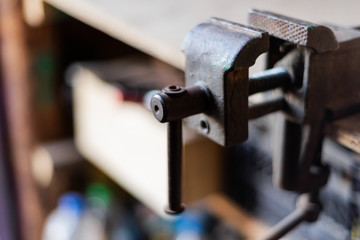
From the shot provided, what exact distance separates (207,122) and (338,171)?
1.35 feet

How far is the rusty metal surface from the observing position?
394 mm

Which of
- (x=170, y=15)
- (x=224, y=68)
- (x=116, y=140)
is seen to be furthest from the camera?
(x=116, y=140)

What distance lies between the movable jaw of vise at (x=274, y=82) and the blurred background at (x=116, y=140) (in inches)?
6.8

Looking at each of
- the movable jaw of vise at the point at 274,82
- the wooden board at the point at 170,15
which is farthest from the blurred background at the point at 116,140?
the movable jaw of vise at the point at 274,82

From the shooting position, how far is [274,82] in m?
0.45

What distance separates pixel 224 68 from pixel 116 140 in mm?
776

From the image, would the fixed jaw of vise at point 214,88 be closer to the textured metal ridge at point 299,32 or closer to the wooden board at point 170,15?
the textured metal ridge at point 299,32

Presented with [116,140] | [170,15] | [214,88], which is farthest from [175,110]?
[116,140]

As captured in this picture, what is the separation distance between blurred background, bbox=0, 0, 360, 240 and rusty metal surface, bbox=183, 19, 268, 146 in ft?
0.65

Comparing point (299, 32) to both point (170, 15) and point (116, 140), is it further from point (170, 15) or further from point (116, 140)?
point (116, 140)

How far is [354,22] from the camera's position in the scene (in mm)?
620

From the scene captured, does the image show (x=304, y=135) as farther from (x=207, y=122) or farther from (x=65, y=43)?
(x=65, y=43)

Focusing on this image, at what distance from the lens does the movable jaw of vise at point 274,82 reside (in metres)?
0.40

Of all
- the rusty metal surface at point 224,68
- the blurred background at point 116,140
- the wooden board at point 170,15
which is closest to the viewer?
the rusty metal surface at point 224,68
